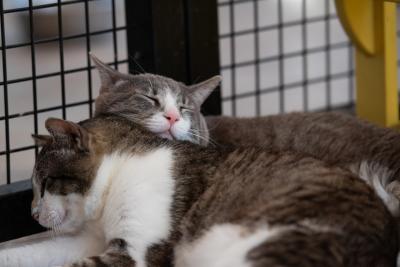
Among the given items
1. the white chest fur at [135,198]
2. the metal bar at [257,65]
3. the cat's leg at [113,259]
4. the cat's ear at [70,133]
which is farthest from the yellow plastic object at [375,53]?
the cat's leg at [113,259]

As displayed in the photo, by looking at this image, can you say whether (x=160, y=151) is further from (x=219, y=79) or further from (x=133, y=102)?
(x=219, y=79)

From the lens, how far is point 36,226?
3.30m

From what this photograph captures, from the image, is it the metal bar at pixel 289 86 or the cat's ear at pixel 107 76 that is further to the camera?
the metal bar at pixel 289 86

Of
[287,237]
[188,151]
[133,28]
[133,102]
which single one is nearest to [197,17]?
[133,28]

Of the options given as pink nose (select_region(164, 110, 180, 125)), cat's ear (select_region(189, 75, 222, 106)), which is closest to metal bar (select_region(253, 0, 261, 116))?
cat's ear (select_region(189, 75, 222, 106))

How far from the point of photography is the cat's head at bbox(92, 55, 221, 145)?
10.4 feet

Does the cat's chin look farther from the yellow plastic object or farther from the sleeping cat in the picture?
the yellow plastic object

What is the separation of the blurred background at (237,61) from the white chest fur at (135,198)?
1.00 m

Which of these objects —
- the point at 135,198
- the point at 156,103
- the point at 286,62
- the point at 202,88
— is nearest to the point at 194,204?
the point at 135,198

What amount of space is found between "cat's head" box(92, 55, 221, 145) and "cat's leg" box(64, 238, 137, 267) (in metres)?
0.49

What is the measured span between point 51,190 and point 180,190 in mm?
368

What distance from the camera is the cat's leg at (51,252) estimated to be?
3.05 metres

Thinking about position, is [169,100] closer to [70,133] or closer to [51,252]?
[70,133]

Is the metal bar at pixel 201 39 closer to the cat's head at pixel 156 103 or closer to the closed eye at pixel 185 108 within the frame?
the cat's head at pixel 156 103
